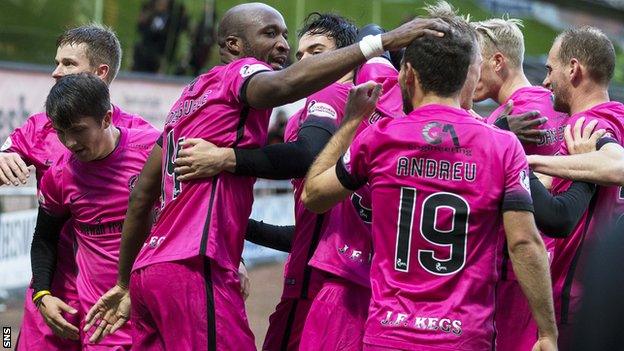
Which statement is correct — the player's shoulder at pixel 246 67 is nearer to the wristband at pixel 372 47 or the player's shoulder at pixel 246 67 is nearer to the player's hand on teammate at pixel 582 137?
the wristband at pixel 372 47

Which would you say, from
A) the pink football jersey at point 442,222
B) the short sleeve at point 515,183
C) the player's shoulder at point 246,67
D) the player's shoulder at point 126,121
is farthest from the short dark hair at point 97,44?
the short sleeve at point 515,183

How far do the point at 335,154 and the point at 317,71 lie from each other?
36cm

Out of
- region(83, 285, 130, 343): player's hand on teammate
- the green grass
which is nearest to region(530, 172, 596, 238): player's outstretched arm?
region(83, 285, 130, 343): player's hand on teammate

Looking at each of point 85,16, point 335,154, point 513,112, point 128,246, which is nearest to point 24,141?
point 128,246

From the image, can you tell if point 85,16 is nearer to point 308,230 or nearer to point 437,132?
point 308,230

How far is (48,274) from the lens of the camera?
5.60m

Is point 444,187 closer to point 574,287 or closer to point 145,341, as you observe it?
point 574,287

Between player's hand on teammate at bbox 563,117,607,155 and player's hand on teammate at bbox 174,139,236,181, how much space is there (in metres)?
1.55

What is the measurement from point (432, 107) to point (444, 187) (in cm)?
34

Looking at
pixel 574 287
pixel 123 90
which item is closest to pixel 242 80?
pixel 574 287

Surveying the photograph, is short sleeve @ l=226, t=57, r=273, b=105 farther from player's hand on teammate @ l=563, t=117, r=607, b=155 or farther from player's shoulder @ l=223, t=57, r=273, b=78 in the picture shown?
player's hand on teammate @ l=563, t=117, r=607, b=155

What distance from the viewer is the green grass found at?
14117 millimetres

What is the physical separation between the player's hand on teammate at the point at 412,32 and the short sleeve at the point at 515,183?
54 centimetres

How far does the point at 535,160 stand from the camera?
15.6 ft
